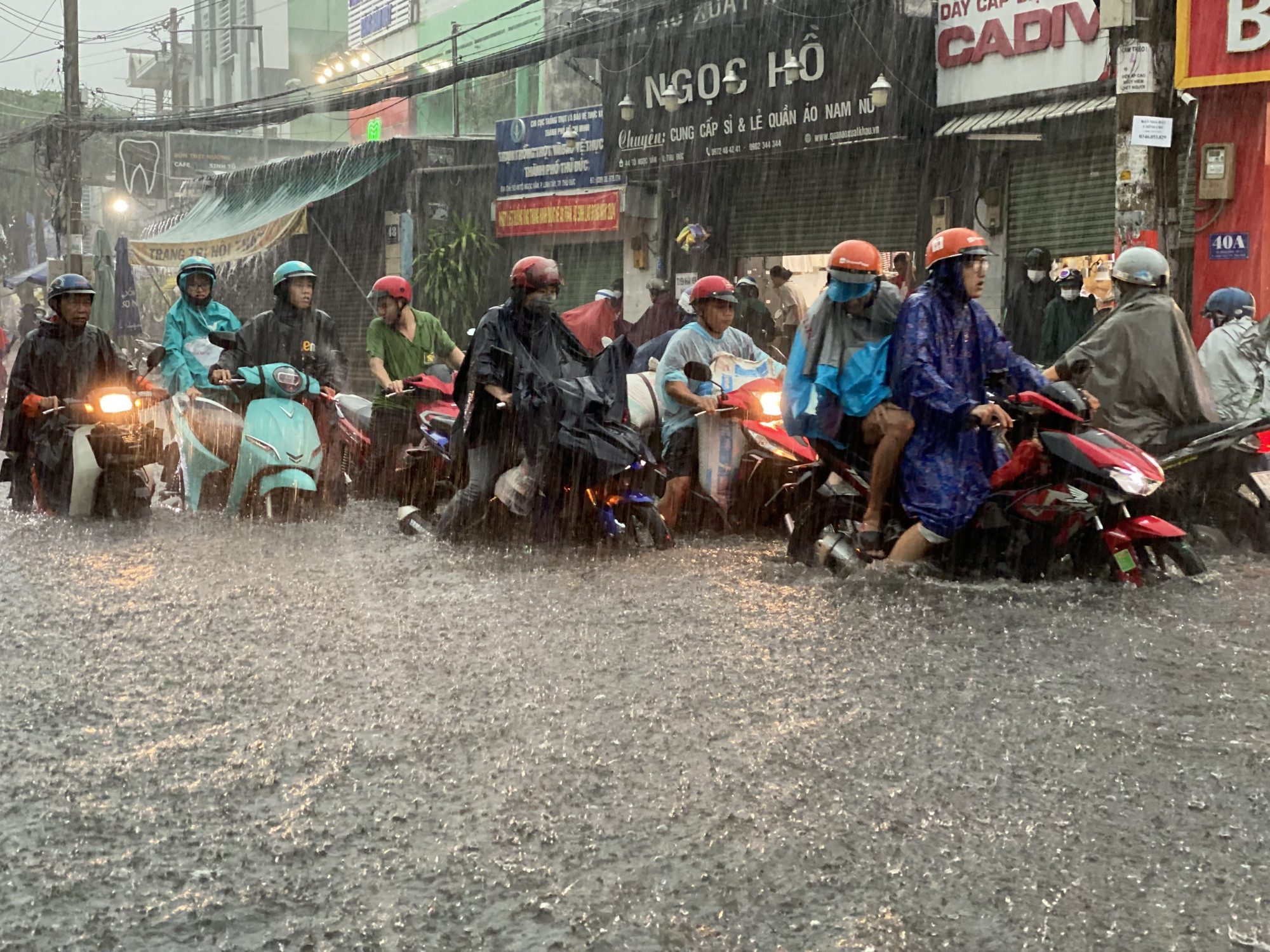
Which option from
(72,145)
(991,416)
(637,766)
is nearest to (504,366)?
(991,416)

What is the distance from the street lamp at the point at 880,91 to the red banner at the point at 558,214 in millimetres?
5934

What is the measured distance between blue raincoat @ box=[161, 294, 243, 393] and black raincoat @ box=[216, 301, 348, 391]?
41 cm

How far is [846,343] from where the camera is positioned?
7.35 metres

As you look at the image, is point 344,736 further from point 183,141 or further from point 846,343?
point 183,141

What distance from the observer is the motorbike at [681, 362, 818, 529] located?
8578 mm

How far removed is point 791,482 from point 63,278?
5.21m

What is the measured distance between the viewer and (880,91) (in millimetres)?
16766

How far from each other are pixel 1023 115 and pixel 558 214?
996 centimetres

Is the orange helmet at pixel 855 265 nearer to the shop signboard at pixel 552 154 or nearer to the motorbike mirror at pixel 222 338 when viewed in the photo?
the motorbike mirror at pixel 222 338

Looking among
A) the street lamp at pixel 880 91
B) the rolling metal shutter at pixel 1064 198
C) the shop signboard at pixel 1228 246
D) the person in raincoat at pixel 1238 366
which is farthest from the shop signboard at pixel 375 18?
the person in raincoat at pixel 1238 366

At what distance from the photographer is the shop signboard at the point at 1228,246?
14.0 m

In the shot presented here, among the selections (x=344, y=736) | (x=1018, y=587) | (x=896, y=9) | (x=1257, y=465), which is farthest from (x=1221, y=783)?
(x=896, y=9)

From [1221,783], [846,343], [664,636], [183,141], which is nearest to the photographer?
[1221,783]

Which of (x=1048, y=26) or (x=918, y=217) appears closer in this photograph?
(x=1048, y=26)
